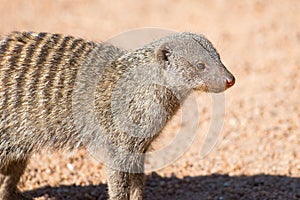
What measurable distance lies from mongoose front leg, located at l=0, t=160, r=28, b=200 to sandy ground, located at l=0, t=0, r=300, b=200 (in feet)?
0.58

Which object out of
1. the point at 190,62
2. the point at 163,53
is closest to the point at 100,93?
the point at 163,53

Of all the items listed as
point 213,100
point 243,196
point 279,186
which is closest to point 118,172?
point 243,196

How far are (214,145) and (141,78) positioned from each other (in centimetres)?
148

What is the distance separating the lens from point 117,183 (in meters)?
3.15

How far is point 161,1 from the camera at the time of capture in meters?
7.54

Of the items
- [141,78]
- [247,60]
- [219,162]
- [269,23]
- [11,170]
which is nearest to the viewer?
[141,78]

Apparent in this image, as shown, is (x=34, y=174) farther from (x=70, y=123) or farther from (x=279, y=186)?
(x=279, y=186)

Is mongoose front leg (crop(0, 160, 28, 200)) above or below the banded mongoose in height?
below

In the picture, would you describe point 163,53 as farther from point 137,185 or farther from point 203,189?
point 203,189

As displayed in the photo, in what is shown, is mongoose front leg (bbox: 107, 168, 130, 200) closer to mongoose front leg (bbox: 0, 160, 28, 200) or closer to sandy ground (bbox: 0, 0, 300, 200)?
sandy ground (bbox: 0, 0, 300, 200)

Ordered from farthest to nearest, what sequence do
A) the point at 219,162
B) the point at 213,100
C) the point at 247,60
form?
the point at 247,60, the point at 213,100, the point at 219,162

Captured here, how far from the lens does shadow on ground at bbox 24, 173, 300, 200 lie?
3715 mm

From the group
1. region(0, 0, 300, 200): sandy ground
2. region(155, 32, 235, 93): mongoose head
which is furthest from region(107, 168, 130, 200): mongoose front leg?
region(155, 32, 235, 93): mongoose head

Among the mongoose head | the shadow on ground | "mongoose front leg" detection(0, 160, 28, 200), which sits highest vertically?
the mongoose head
